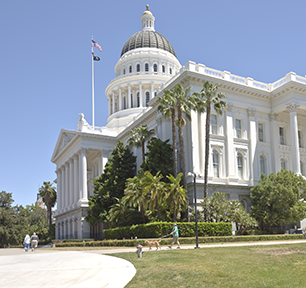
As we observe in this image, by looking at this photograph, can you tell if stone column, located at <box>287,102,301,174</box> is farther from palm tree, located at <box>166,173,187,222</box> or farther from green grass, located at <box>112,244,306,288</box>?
green grass, located at <box>112,244,306,288</box>

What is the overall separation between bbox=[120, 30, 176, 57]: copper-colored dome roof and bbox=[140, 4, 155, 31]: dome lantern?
342 centimetres

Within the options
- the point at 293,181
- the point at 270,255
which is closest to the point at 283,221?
the point at 293,181

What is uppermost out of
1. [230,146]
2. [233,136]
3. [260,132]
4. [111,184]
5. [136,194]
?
[260,132]

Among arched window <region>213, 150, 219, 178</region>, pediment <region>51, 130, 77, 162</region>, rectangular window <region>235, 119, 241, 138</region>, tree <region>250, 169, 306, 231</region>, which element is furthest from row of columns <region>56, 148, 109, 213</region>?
tree <region>250, 169, 306, 231</region>

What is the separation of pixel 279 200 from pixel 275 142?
1323cm

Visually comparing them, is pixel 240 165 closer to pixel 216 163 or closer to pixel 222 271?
pixel 216 163

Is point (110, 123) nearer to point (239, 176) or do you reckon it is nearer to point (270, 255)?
point (239, 176)

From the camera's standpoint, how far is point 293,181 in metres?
40.5

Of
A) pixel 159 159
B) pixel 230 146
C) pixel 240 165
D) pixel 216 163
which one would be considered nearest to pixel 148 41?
pixel 230 146

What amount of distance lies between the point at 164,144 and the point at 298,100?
1811 centimetres

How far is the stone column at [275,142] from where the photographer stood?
49.1 meters

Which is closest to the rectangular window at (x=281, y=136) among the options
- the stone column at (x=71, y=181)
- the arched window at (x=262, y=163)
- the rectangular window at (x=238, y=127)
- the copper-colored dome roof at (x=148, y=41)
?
the arched window at (x=262, y=163)

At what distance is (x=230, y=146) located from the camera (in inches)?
1820

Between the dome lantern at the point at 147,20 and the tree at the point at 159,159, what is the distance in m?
55.2
